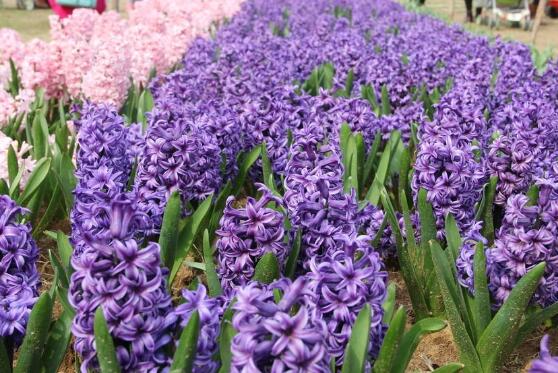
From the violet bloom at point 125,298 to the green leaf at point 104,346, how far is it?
0.06ft

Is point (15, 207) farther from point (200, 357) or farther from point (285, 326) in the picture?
point (285, 326)

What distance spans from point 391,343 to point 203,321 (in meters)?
0.54

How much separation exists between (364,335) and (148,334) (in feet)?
1.82

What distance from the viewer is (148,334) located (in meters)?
1.66

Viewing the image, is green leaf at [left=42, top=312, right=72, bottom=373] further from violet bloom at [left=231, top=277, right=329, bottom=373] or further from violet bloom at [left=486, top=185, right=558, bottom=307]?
violet bloom at [left=486, top=185, right=558, bottom=307]

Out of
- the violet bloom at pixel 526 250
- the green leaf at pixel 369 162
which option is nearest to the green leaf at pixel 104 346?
the violet bloom at pixel 526 250

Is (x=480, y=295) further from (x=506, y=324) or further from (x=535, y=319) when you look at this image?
(x=535, y=319)

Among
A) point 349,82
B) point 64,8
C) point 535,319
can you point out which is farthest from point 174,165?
point 64,8

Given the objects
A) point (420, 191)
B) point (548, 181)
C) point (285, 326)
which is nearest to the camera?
point (285, 326)

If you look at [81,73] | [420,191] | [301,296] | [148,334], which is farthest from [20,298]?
[81,73]

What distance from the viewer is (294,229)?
2.42m

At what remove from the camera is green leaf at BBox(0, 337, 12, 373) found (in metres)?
1.96

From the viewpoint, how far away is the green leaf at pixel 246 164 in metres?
3.65

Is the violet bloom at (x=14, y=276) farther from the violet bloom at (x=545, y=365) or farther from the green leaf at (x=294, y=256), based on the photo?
the violet bloom at (x=545, y=365)
